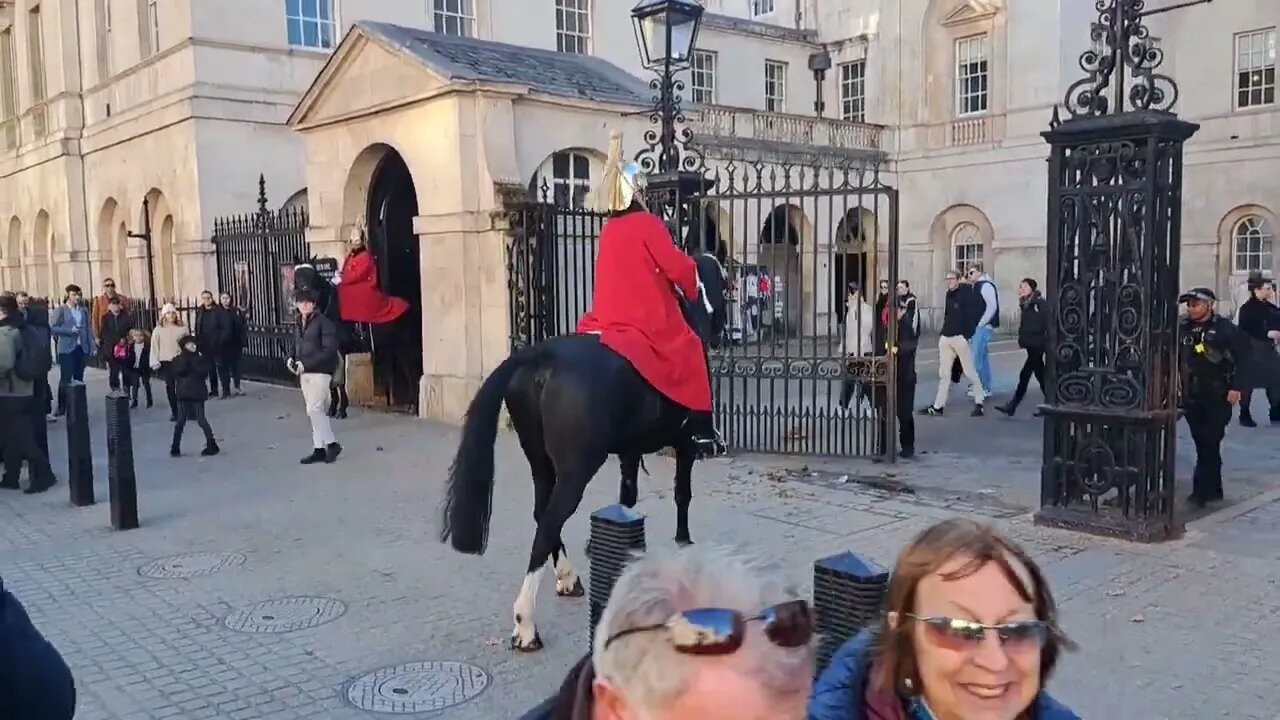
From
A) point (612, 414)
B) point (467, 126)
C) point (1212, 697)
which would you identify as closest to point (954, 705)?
point (1212, 697)

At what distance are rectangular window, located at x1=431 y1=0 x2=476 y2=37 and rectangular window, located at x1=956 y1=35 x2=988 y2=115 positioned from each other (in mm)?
14686

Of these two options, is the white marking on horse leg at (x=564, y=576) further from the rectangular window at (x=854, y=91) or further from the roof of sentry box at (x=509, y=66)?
the rectangular window at (x=854, y=91)

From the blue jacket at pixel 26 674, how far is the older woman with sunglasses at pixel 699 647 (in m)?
1.28

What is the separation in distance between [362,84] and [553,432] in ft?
29.8

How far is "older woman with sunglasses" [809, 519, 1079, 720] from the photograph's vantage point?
215 cm

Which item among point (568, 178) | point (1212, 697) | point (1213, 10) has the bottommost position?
point (1212, 697)

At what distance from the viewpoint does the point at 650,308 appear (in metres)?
6.08

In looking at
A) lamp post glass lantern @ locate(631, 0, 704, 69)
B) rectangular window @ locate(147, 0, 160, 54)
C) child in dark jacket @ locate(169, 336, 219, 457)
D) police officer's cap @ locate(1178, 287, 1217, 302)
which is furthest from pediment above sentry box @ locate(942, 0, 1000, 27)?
child in dark jacket @ locate(169, 336, 219, 457)

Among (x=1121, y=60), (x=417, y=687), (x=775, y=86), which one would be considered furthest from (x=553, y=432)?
(x=775, y=86)

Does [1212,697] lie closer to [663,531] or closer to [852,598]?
[852,598]

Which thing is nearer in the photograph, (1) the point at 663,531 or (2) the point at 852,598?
(2) the point at 852,598

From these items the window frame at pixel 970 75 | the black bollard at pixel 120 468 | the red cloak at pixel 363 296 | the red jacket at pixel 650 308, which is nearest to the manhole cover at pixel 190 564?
the black bollard at pixel 120 468

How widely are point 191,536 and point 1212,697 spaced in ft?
21.7

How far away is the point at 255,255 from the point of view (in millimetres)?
16938
